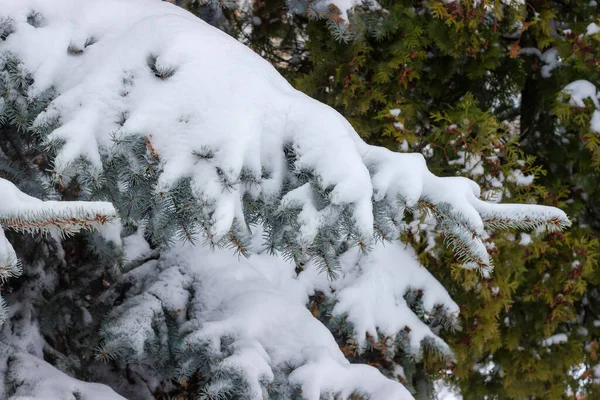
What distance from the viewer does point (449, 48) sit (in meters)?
3.17

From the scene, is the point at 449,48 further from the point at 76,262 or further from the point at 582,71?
the point at 76,262

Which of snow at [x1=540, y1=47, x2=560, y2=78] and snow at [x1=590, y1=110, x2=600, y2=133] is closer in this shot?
snow at [x1=590, y1=110, x2=600, y2=133]

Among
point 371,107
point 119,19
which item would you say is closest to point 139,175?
point 119,19

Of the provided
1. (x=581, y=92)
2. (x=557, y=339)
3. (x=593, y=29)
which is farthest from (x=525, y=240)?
(x=593, y=29)

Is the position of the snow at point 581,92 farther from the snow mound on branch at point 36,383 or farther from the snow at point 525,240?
the snow mound on branch at point 36,383

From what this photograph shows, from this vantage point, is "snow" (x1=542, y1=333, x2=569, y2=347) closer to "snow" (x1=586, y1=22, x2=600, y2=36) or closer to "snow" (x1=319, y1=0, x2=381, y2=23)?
"snow" (x1=586, y1=22, x2=600, y2=36)

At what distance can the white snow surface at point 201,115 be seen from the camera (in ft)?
4.28

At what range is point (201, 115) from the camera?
135cm

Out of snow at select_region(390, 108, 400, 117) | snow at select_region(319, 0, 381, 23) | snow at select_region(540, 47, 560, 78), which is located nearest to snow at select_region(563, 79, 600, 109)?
snow at select_region(540, 47, 560, 78)

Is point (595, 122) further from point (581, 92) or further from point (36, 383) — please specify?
point (36, 383)

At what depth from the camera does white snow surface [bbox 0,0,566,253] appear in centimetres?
130

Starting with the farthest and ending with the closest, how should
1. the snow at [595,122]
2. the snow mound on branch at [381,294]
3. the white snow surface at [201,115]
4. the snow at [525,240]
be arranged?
the snow at [595,122]
the snow at [525,240]
the snow mound on branch at [381,294]
the white snow surface at [201,115]

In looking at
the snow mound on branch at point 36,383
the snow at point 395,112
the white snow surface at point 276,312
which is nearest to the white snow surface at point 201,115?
the white snow surface at point 276,312

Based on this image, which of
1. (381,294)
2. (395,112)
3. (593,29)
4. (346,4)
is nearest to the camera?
(381,294)
